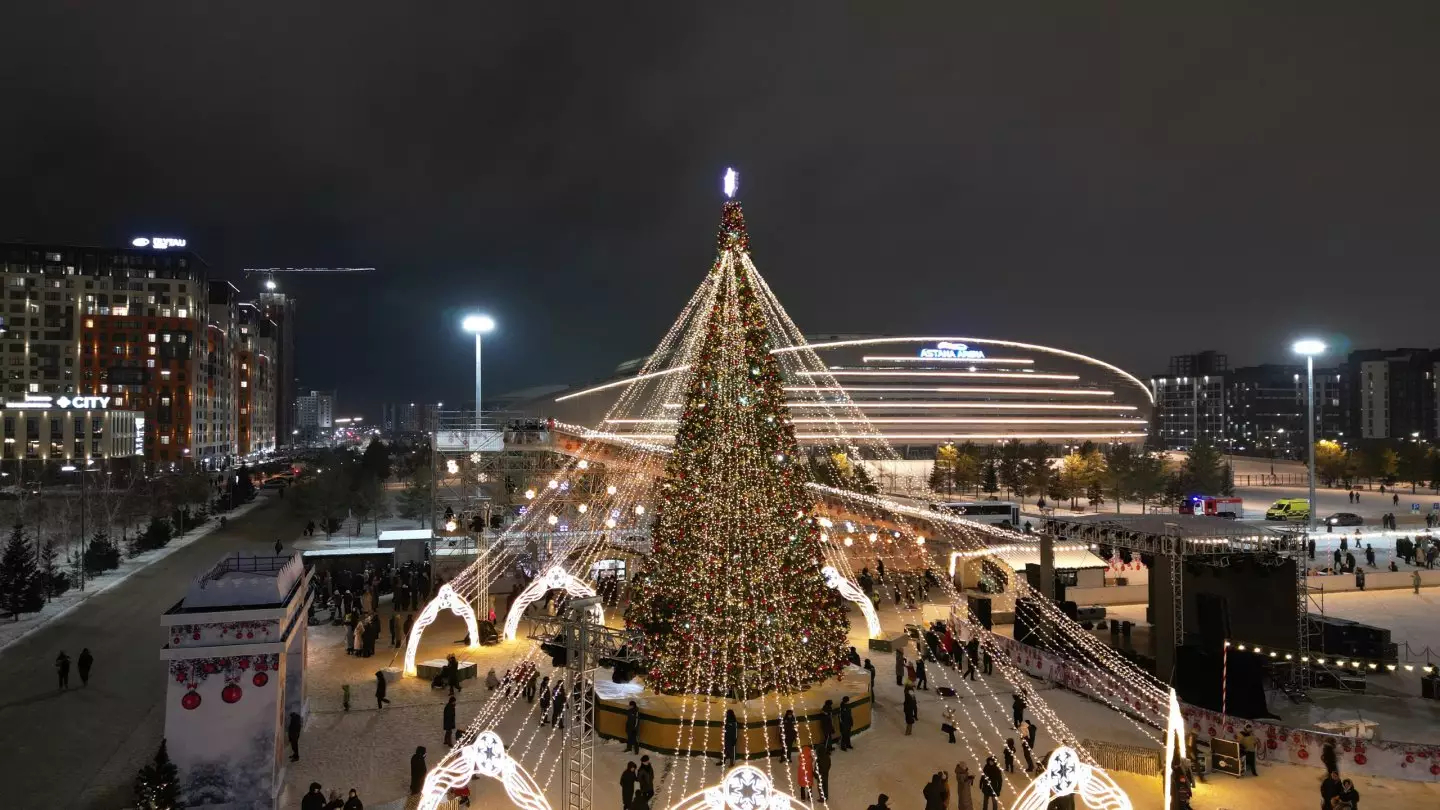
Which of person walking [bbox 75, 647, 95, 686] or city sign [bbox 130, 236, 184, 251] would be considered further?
city sign [bbox 130, 236, 184, 251]

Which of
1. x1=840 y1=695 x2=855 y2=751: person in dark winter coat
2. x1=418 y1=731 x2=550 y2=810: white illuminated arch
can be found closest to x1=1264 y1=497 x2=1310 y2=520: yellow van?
x1=840 y1=695 x2=855 y2=751: person in dark winter coat

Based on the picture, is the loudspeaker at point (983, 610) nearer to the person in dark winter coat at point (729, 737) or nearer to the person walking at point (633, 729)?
the person in dark winter coat at point (729, 737)

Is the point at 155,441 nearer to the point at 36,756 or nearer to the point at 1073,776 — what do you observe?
the point at 36,756

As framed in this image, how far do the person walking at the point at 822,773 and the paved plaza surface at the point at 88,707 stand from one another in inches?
357

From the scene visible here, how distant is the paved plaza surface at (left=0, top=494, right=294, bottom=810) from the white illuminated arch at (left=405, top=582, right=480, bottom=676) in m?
4.29

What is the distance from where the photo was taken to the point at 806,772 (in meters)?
11.1

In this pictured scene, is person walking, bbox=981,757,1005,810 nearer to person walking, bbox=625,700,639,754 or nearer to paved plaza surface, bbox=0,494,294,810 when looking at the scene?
person walking, bbox=625,700,639,754

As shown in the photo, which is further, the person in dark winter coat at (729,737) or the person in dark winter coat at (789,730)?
the person in dark winter coat at (789,730)

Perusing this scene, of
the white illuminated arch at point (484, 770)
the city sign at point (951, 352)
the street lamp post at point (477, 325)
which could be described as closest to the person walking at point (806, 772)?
the white illuminated arch at point (484, 770)

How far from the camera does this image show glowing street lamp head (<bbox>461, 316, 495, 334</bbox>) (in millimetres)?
30781

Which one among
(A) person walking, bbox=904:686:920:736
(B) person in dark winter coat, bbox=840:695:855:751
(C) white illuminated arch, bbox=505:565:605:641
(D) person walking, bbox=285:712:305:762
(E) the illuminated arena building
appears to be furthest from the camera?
(E) the illuminated arena building

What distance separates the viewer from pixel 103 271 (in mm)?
74750

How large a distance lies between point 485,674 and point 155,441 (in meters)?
73.3

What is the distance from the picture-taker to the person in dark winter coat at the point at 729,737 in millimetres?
12188
